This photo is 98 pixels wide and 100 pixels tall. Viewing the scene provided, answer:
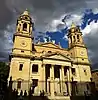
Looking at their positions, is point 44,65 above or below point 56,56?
below

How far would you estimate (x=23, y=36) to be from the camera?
35.6 metres

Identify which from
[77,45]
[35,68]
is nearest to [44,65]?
[35,68]

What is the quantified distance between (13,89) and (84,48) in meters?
24.9

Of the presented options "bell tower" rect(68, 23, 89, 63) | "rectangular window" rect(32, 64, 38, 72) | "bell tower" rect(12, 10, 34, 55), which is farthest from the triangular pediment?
"bell tower" rect(68, 23, 89, 63)

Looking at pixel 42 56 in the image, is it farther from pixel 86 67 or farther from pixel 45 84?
pixel 86 67

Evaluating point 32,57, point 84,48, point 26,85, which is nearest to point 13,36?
point 32,57

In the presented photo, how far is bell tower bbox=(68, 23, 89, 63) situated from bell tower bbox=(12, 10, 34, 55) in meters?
13.0

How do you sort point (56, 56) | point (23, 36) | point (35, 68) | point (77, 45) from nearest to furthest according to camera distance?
point (56, 56), point (35, 68), point (23, 36), point (77, 45)

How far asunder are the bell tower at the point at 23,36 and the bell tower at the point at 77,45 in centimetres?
1299

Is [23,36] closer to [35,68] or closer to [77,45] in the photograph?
[35,68]

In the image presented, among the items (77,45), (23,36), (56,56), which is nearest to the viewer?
(56,56)

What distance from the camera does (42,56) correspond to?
3394cm

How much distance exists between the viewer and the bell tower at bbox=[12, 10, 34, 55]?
3397 centimetres

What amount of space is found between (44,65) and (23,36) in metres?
8.83
